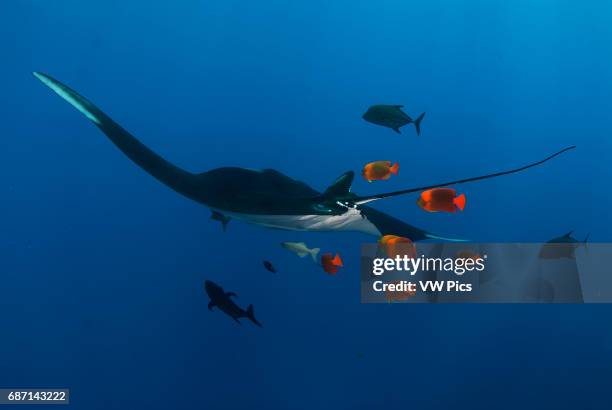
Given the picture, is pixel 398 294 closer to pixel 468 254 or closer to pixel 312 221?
pixel 468 254

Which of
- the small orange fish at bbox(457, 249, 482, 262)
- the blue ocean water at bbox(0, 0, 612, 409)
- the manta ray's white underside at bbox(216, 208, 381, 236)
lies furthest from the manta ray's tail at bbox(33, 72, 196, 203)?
the small orange fish at bbox(457, 249, 482, 262)

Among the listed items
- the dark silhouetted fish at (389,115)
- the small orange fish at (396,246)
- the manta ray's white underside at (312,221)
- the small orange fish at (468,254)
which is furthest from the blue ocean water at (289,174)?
the dark silhouetted fish at (389,115)

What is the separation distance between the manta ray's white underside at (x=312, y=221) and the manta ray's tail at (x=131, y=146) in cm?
26

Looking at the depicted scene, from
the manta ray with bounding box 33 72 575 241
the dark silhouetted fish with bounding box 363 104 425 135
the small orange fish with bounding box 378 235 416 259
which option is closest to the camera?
the manta ray with bounding box 33 72 575 241

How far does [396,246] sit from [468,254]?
1.02 m

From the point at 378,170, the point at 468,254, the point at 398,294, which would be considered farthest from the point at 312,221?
the point at 468,254

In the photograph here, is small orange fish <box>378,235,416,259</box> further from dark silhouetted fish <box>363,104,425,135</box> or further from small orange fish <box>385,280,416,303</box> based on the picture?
dark silhouetted fish <box>363,104,425,135</box>

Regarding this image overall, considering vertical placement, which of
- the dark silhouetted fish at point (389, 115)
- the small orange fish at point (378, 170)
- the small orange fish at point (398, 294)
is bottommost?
the small orange fish at point (398, 294)

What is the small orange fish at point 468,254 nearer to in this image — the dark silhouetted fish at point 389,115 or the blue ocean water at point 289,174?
the blue ocean water at point 289,174

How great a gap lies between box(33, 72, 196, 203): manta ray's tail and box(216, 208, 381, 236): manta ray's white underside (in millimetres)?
260

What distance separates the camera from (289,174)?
444 cm

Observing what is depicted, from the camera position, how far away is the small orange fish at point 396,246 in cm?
256

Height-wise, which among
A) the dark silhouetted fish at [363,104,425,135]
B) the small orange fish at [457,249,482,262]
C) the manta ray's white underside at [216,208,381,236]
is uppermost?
the dark silhouetted fish at [363,104,425,135]

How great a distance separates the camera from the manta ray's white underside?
2369 millimetres
